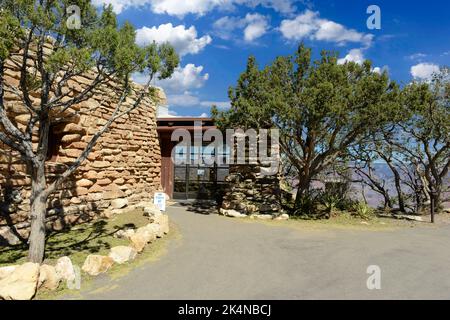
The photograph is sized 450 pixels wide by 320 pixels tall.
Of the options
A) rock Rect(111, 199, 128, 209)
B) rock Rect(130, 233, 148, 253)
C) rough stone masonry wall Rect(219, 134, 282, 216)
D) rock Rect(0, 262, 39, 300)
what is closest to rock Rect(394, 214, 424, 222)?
rough stone masonry wall Rect(219, 134, 282, 216)

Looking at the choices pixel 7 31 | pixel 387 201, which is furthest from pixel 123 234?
pixel 387 201

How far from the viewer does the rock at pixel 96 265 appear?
4586 mm

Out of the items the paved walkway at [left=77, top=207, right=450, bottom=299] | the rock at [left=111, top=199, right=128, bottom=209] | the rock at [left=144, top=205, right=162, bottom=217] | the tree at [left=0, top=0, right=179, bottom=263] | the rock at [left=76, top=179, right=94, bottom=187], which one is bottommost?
the paved walkway at [left=77, top=207, right=450, bottom=299]

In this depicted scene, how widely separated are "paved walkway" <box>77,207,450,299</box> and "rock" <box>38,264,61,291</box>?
0.46m

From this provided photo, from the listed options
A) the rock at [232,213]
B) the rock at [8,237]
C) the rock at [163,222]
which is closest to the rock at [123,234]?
the rock at [163,222]

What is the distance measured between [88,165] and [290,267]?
599 centimetres

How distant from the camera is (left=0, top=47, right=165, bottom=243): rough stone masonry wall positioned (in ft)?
19.2

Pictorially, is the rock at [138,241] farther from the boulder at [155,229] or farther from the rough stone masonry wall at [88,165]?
the rough stone masonry wall at [88,165]

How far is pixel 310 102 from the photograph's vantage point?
360 inches

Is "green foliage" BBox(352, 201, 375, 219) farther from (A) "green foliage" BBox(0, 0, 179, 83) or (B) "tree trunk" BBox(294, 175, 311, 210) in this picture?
Result: (A) "green foliage" BBox(0, 0, 179, 83)

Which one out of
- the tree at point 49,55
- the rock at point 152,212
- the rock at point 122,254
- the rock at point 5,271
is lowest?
the rock at point 122,254

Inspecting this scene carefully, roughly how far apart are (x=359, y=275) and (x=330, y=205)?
621 centimetres

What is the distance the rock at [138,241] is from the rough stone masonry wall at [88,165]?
2.20 m
